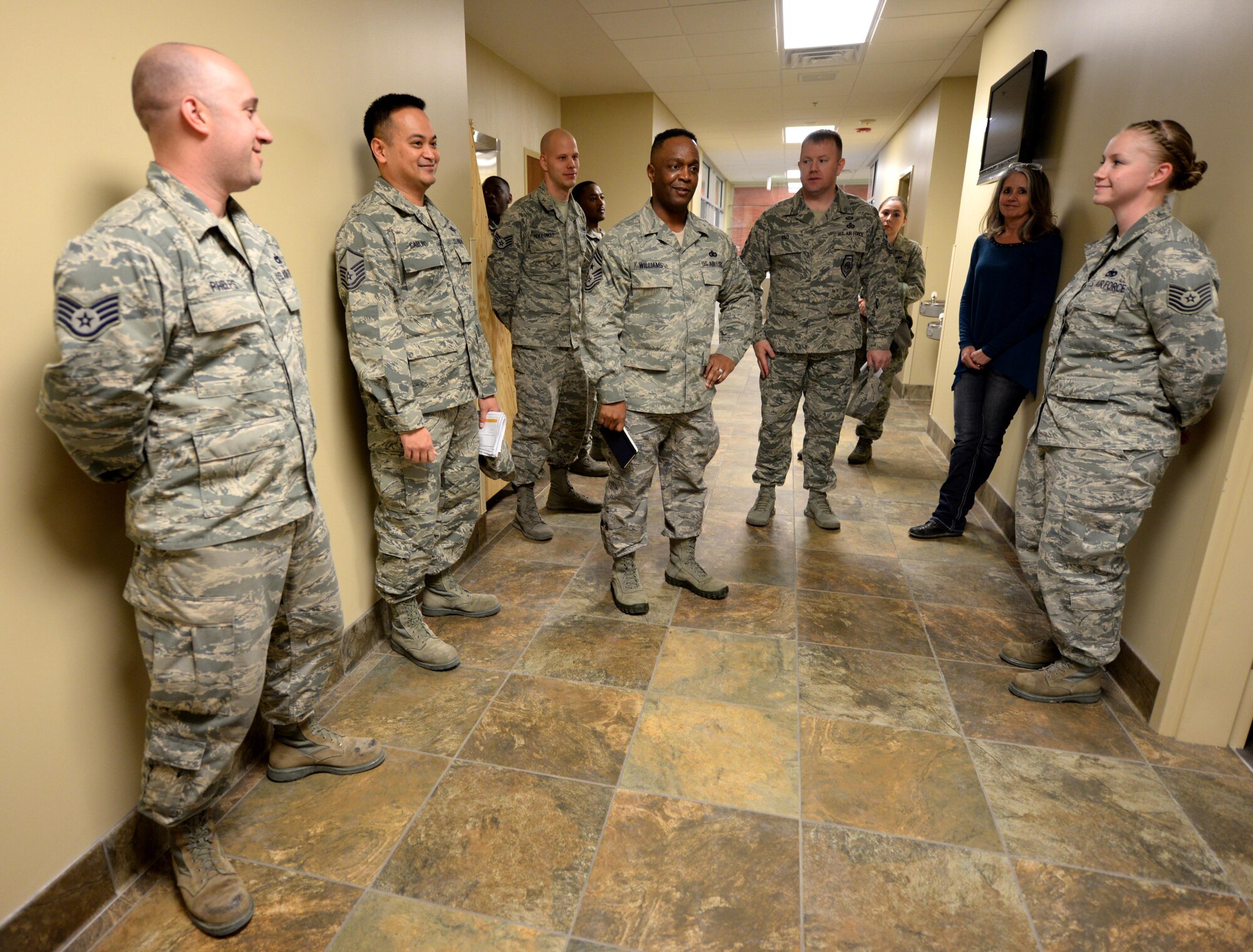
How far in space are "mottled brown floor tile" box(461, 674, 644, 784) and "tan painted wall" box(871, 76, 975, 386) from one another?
5068 mm

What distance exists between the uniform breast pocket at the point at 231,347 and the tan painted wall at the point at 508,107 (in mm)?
4150

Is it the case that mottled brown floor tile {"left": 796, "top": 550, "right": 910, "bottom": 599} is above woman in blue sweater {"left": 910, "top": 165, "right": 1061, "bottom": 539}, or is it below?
below

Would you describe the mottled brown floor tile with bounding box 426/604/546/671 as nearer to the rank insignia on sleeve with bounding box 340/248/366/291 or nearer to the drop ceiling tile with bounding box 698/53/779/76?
the rank insignia on sleeve with bounding box 340/248/366/291

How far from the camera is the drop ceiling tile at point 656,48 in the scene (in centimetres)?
511

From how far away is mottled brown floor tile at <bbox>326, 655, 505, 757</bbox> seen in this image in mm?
1912

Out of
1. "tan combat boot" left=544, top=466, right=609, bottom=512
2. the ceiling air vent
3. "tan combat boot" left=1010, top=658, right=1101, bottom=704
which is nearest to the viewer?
"tan combat boot" left=1010, top=658, right=1101, bottom=704

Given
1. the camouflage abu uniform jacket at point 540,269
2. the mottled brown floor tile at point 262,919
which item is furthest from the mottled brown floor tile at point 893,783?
the camouflage abu uniform jacket at point 540,269

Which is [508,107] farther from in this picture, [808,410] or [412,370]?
[412,370]

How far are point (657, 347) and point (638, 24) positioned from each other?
11.5 ft

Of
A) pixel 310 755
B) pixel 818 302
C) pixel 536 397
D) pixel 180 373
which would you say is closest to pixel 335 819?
pixel 310 755

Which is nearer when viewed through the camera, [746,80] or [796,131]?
[746,80]

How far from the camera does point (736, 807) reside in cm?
166

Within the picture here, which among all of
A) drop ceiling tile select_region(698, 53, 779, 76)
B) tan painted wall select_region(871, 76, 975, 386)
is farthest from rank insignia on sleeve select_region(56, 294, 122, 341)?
tan painted wall select_region(871, 76, 975, 386)

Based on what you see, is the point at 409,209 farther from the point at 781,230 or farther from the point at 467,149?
the point at 781,230
